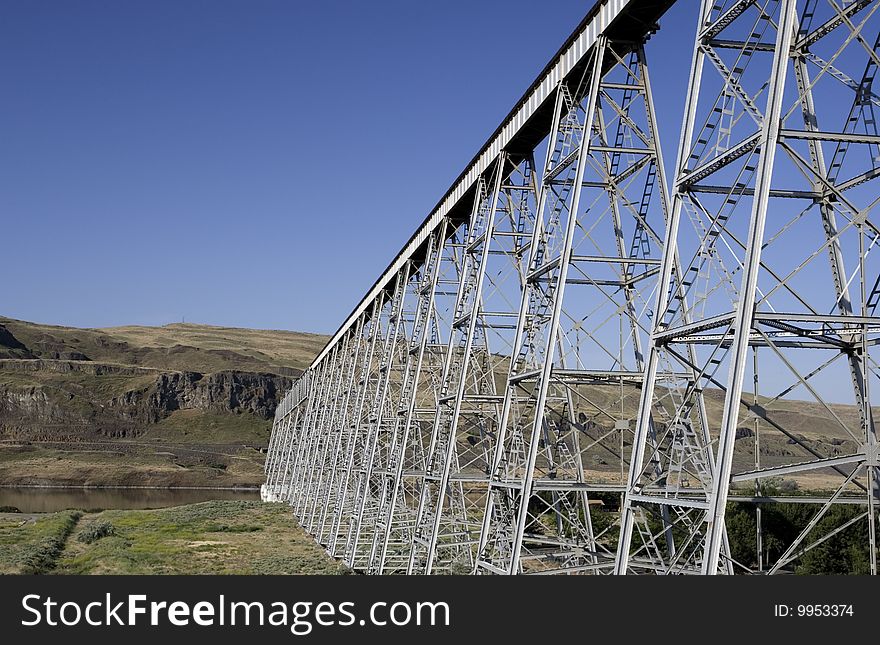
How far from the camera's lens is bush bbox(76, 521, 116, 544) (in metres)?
43.1

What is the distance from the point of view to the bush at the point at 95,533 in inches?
1695

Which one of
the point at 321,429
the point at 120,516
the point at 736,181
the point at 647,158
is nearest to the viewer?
the point at 736,181

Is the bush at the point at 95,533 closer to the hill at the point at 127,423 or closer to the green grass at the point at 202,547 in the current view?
the green grass at the point at 202,547

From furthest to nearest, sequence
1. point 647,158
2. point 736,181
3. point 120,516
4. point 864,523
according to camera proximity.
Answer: point 120,516
point 864,523
point 647,158
point 736,181

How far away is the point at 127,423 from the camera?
13788cm

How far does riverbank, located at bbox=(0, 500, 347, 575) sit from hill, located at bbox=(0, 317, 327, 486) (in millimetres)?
42867

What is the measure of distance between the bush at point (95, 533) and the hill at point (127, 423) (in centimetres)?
5505

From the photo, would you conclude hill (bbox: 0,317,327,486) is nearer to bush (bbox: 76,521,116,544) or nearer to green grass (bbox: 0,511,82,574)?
green grass (bbox: 0,511,82,574)
